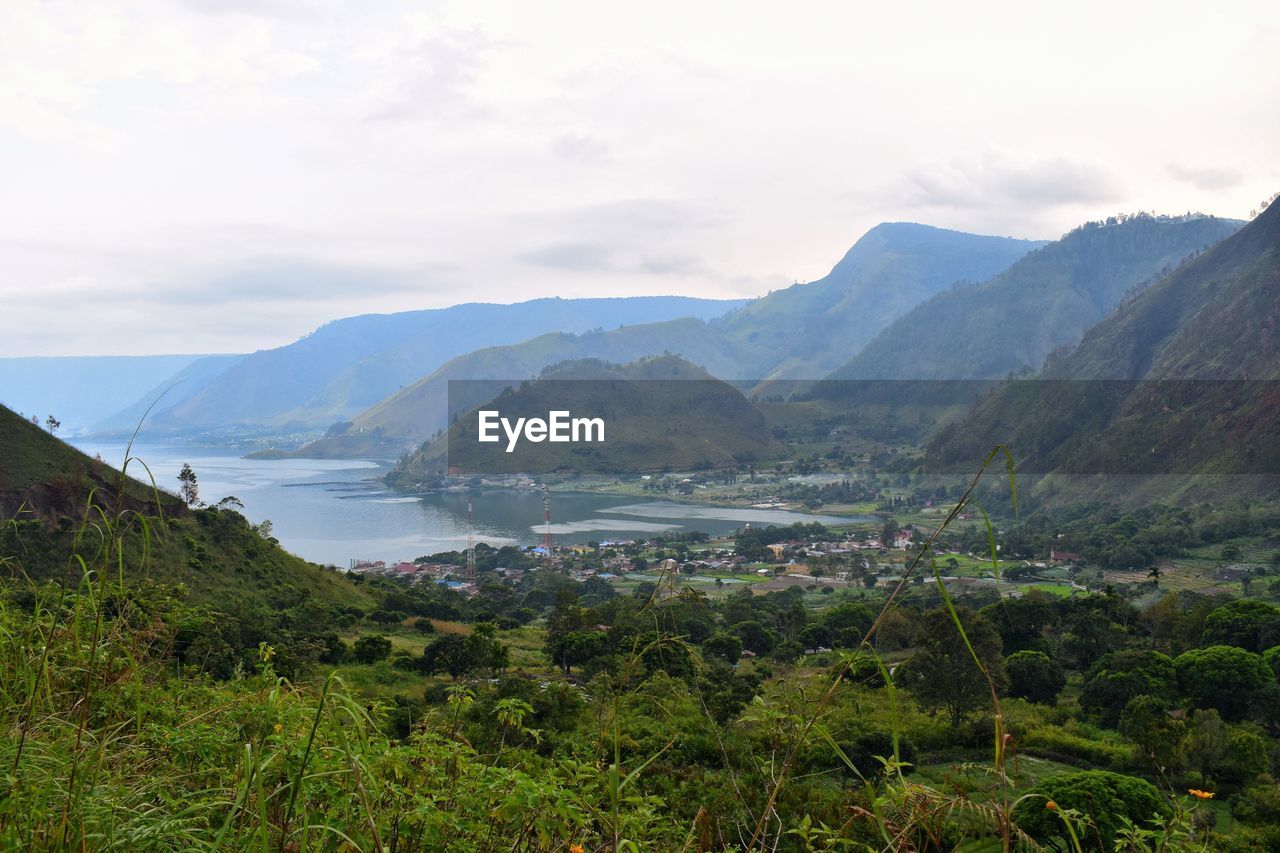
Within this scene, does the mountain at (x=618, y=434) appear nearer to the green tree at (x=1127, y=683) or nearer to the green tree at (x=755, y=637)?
the green tree at (x=755, y=637)

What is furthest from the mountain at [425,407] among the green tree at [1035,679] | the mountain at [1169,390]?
the green tree at [1035,679]

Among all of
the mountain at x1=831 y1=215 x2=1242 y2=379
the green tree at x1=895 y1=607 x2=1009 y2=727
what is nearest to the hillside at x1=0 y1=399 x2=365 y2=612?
the green tree at x1=895 y1=607 x2=1009 y2=727

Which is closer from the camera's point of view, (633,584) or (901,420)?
(633,584)

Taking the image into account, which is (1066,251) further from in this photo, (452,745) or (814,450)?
(452,745)

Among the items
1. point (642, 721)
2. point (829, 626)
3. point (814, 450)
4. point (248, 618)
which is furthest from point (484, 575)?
point (814, 450)

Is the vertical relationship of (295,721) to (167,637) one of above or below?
below
